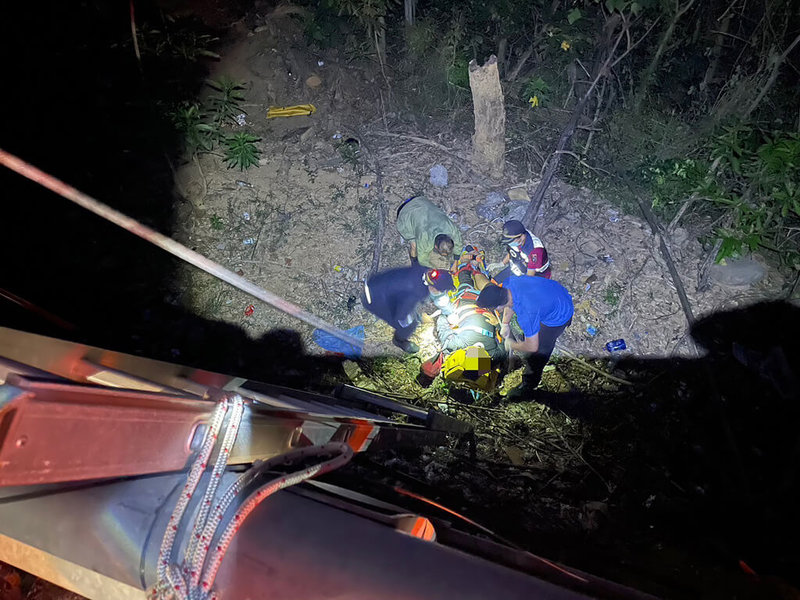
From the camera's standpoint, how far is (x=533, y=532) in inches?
129

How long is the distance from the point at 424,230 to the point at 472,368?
1.94 metres

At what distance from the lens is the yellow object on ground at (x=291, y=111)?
6934 millimetres

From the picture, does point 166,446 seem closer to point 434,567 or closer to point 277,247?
point 434,567

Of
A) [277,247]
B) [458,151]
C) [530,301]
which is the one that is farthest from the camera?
[458,151]

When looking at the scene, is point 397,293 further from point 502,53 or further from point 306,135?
point 502,53

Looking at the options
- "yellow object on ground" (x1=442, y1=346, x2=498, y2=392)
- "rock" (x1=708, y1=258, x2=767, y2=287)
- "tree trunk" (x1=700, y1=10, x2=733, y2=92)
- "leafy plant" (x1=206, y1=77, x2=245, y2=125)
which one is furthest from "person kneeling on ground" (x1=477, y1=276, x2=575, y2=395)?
"tree trunk" (x1=700, y1=10, x2=733, y2=92)

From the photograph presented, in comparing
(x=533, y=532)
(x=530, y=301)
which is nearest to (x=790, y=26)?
(x=530, y=301)

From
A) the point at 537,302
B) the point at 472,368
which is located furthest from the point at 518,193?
the point at 472,368

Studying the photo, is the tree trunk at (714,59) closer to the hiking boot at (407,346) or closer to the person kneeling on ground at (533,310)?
the person kneeling on ground at (533,310)

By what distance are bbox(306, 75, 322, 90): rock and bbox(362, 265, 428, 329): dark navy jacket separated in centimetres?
393

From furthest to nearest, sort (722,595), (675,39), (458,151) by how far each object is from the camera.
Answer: (675,39) → (458,151) → (722,595)

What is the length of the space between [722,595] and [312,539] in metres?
1.81

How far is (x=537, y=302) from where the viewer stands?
14.7ft

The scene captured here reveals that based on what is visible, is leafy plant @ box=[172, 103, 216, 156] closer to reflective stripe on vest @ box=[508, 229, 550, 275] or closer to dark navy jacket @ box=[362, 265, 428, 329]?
dark navy jacket @ box=[362, 265, 428, 329]
